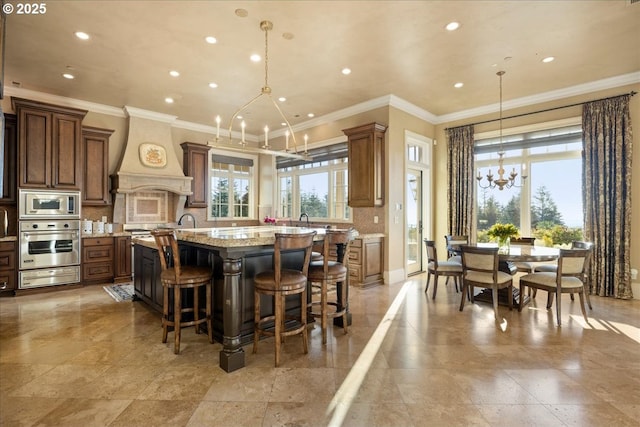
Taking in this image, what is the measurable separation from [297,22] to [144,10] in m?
1.57

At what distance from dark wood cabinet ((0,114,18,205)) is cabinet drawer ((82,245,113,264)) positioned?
1331 mm

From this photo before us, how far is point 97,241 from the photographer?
5684 mm

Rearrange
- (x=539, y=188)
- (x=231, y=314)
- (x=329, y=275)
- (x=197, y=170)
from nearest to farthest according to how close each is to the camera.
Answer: (x=231, y=314) → (x=329, y=275) → (x=539, y=188) → (x=197, y=170)

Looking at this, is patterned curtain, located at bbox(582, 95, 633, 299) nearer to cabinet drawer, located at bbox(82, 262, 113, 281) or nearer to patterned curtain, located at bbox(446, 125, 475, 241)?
patterned curtain, located at bbox(446, 125, 475, 241)

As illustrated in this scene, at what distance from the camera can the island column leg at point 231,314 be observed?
8.67ft

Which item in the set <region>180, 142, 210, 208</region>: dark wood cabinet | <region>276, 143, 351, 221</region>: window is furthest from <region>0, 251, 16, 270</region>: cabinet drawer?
<region>276, 143, 351, 221</region>: window

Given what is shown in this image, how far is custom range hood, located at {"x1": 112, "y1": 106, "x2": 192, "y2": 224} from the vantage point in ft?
20.4

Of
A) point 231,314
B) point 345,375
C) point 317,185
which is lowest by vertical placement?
point 345,375

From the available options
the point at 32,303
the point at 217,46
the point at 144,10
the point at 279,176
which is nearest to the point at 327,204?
the point at 279,176

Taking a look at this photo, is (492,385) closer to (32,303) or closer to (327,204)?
(327,204)

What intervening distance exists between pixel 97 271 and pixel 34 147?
226cm

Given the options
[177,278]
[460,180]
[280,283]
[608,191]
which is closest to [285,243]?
[280,283]

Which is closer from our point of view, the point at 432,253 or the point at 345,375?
the point at 345,375

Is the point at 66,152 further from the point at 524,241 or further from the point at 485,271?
the point at 524,241
